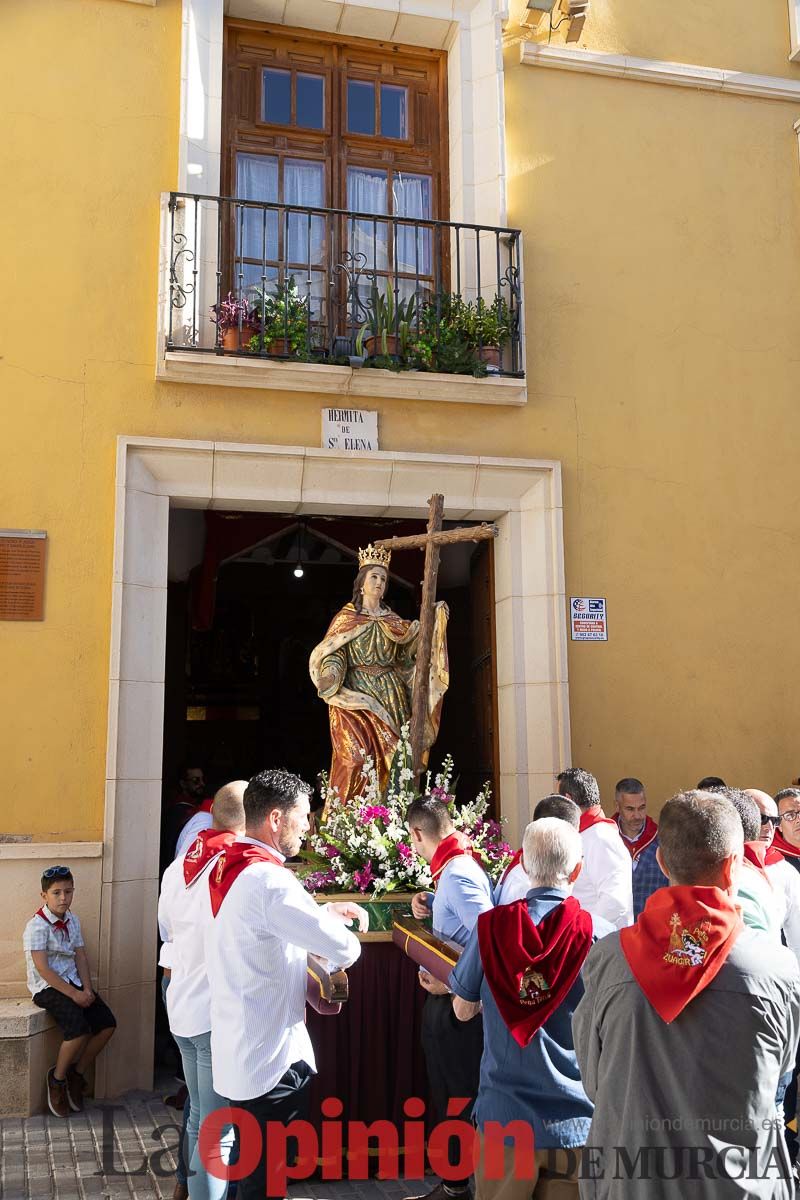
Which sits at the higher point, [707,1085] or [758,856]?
[758,856]

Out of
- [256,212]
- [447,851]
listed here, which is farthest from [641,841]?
[256,212]

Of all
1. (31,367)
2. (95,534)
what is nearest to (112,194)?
(31,367)

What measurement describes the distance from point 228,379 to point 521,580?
7.87 feet

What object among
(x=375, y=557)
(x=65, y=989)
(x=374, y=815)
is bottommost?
(x=65, y=989)

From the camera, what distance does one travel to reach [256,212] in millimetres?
7820

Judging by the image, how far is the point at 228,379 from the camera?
7.11 meters

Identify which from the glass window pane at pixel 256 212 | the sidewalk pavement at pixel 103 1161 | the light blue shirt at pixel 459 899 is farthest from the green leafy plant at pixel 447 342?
the sidewalk pavement at pixel 103 1161

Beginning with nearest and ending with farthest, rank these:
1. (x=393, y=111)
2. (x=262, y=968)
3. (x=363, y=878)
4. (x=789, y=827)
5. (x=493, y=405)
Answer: (x=262, y=968)
(x=789, y=827)
(x=363, y=878)
(x=493, y=405)
(x=393, y=111)

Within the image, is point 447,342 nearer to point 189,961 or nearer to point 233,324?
point 233,324

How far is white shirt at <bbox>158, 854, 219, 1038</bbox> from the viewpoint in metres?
3.93

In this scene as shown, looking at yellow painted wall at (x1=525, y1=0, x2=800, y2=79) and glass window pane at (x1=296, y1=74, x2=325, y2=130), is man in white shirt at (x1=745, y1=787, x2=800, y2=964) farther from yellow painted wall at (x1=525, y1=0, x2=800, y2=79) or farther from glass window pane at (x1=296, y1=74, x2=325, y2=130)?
yellow painted wall at (x1=525, y1=0, x2=800, y2=79)

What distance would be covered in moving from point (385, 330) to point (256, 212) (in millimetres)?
1382

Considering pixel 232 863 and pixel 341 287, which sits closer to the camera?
pixel 232 863

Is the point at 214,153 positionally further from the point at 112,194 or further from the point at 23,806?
the point at 23,806
